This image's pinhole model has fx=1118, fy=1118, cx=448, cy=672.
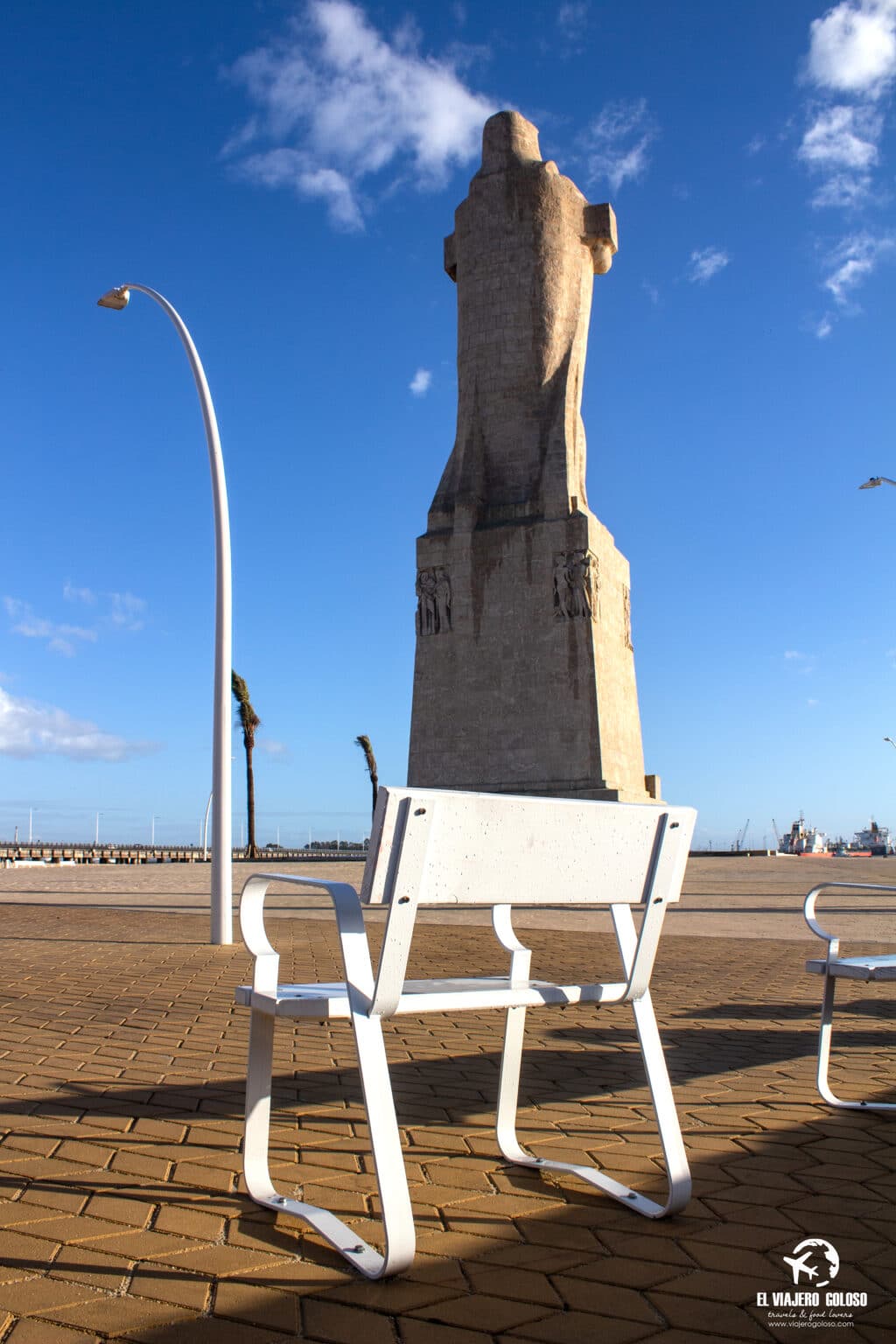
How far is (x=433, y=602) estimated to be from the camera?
25.9 m

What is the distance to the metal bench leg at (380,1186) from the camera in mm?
2314

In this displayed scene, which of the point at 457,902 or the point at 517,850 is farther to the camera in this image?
the point at 517,850

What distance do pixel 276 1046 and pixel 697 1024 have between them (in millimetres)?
2126

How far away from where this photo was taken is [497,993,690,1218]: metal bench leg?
9.05ft

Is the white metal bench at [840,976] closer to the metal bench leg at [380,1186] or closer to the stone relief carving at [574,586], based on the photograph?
the metal bench leg at [380,1186]

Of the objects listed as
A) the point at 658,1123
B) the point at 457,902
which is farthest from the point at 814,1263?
the point at 457,902

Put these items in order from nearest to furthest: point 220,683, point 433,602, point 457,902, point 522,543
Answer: point 457,902
point 220,683
point 522,543
point 433,602

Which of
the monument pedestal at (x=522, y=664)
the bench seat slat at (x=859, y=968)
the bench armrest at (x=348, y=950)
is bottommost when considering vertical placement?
the bench seat slat at (x=859, y=968)

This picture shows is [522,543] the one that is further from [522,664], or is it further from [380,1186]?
[380,1186]

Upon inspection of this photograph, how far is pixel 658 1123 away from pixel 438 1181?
65 cm

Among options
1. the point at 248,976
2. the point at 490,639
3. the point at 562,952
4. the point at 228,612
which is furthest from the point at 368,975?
the point at 490,639

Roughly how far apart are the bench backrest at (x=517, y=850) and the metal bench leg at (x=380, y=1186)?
0.34 metres

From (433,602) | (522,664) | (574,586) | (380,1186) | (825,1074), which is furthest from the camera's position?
(433,602)

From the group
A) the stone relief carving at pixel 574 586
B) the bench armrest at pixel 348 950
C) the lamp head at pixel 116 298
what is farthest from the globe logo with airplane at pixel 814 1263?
the stone relief carving at pixel 574 586
